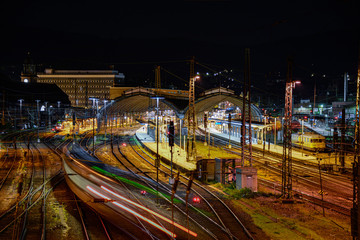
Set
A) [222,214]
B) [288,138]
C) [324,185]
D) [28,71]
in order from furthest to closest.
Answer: [28,71]
[324,185]
[288,138]
[222,214]

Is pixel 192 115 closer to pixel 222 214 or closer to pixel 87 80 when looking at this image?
pixel 222 214

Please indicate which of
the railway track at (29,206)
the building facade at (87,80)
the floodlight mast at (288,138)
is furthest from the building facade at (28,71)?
the floodlight mast at (288,138)

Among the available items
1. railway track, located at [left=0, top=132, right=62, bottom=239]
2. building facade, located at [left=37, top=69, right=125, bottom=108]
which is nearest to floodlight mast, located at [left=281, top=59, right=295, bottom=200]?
railway track, located at [left=0, top=132, right=62, bottom=239]

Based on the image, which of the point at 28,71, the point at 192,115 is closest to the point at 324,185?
the point at 192,115

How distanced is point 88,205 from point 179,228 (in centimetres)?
503

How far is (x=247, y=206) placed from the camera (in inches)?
530

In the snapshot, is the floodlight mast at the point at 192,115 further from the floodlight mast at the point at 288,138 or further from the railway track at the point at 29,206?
the railway track at the point at 29,206

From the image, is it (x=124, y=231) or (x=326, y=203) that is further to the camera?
(x=326, y=203)

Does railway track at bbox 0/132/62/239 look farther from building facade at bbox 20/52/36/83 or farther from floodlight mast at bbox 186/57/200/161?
building facade at bbox 20/52/36/83

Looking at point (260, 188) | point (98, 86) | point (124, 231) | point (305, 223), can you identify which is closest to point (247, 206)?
point (305, 223)

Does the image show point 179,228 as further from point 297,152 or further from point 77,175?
point 297,152

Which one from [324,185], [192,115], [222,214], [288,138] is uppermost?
[192,115]

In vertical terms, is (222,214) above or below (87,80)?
below

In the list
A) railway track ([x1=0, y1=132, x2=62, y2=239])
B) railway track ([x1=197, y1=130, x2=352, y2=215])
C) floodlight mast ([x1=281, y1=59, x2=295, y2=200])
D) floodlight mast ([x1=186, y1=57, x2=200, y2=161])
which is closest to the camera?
railway track ([x1=0, y1=132, x2=62, y2=239])
